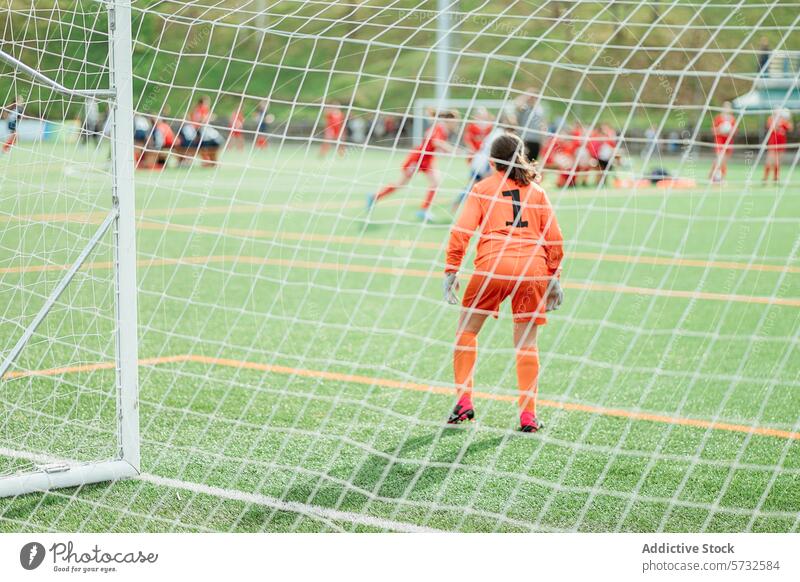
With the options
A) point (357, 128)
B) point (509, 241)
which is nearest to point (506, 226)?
point (509, 241)

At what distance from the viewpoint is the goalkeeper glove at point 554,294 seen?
441cm

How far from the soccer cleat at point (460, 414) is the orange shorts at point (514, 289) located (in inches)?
19.4

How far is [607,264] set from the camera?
379 inches

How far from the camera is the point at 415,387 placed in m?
5.26

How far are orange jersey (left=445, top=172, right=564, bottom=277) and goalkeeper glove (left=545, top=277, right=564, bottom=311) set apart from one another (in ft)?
0.52

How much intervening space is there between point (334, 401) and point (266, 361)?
102cm

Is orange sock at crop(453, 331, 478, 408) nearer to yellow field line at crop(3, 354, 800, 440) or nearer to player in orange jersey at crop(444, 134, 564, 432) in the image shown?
player in orange jersey at crop(444, 134, 564, 432)

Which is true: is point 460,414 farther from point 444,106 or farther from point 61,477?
point 61,477

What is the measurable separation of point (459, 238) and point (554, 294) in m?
0.57

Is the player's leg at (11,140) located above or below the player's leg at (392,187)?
above

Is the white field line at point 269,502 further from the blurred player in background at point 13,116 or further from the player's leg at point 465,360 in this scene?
the blurred player in background at point 13,116

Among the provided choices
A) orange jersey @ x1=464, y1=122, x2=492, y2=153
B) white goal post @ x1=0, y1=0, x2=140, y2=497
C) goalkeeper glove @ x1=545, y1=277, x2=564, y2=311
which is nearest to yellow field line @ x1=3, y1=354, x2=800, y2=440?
white goal post @ x1=0, y1=0, x2=140, y2=497

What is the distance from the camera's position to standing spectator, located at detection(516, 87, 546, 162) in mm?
3994

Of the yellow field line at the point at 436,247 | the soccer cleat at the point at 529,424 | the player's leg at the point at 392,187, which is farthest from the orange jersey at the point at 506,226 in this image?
the yellow field line at the point at 436,247
